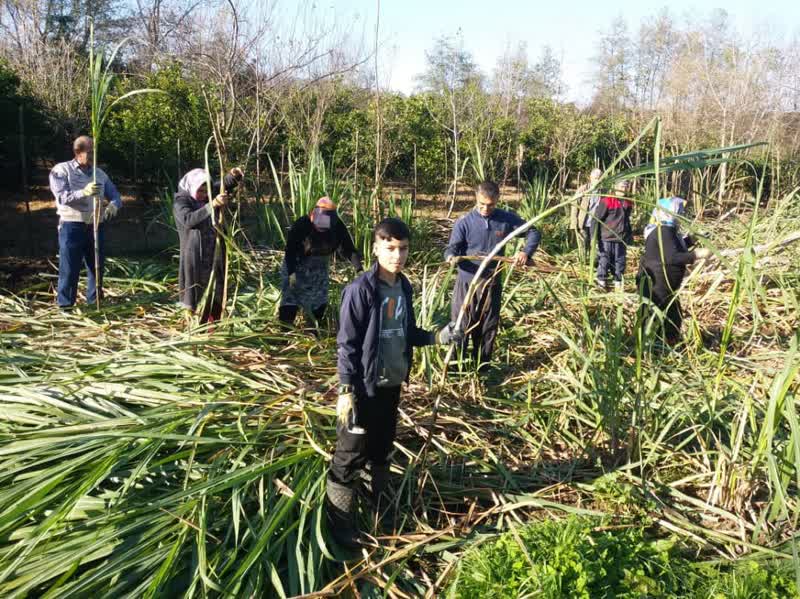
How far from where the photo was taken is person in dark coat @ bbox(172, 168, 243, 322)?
4051 millimetres

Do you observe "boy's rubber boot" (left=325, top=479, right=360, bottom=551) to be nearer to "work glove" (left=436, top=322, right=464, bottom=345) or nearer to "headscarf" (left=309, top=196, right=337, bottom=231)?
"work glove" (left=436, top=322, right=464, bottom=345)

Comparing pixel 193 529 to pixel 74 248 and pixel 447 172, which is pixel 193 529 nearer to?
pixel 74 248

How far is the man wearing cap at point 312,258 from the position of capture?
402 centimetres

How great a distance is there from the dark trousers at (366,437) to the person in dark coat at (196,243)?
6.00 ft

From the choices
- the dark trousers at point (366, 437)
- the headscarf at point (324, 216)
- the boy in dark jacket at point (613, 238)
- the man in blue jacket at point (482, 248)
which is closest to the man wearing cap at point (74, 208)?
the headscarf at point (324, 216)

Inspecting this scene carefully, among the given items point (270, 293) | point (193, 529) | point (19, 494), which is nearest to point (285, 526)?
point (193, 529)

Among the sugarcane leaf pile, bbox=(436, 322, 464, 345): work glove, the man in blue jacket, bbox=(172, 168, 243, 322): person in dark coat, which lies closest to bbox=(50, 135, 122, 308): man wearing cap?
bbox=(172, 168, 243, 322): person in dark coat

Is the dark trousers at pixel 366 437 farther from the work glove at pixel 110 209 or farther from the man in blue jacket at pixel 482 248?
the work glove at pixel 110 209

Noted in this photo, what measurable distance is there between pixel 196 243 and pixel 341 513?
2535 millimetres

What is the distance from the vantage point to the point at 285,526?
2215 mm

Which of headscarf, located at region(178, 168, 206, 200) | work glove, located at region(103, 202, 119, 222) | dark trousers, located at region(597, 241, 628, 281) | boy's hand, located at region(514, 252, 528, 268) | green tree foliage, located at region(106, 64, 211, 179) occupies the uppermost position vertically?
green tree foliage, located at region(106, 64, 211, 179)

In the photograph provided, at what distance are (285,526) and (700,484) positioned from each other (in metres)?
1.76

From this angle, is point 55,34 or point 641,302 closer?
point 641,302

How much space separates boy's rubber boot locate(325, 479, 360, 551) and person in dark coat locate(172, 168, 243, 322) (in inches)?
76.9
